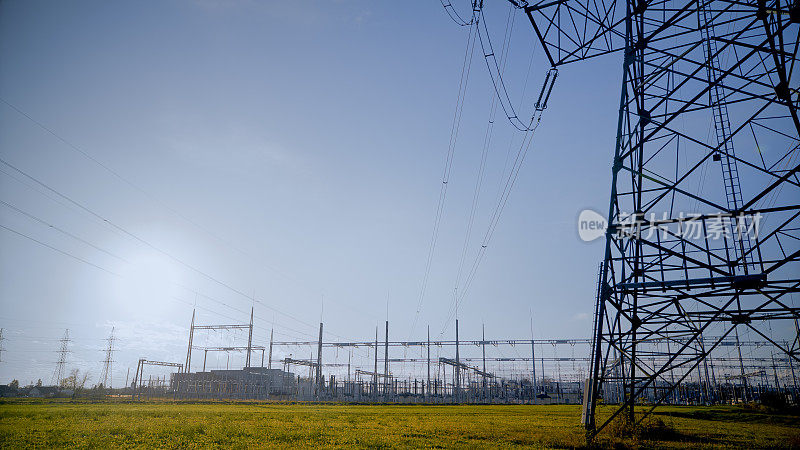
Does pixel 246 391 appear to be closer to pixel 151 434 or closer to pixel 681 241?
pixel 151 434

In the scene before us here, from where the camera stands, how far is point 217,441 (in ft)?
43.8

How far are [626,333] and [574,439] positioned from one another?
3.42 metres

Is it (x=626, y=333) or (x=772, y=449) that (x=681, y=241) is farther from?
(x=772, y=449)

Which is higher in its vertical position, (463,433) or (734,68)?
(734,68)

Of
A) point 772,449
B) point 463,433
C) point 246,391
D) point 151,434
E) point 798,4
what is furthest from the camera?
point 246,391

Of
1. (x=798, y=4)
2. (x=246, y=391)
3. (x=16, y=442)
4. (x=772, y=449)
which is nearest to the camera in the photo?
(x=798, y=4)

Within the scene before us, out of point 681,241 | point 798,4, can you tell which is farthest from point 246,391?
point 798,4

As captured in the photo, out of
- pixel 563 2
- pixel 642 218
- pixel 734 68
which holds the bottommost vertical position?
pixel 642 218

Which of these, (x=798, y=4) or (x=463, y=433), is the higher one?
(x=798, y=4)

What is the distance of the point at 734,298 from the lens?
483 inches

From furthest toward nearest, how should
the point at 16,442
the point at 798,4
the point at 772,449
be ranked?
the point at 16,442 → the point at 772,449 → the point at 798,4

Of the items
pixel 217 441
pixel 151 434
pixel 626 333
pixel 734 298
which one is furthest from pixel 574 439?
pixel 151 434

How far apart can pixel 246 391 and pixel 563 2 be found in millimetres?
60883

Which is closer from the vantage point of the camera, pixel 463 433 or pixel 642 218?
pixel 642 218
